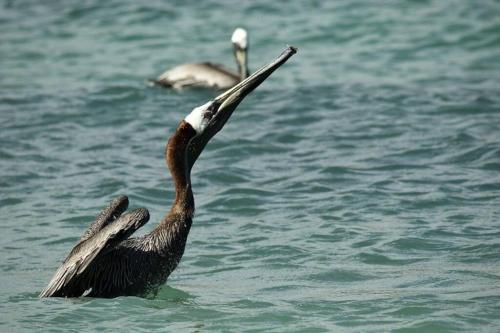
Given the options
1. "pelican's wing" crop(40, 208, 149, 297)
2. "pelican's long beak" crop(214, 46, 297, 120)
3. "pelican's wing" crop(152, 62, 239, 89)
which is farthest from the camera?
"pelican's wing" crop(152, 62, 239, 89)

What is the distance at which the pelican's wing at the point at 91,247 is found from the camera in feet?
19.6

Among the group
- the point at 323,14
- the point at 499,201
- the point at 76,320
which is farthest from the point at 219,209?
the point at 323,14

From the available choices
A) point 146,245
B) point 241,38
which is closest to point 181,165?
point 146,245

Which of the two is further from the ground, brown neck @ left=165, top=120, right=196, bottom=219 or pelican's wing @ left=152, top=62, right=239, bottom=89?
brown neck @ left=165, top=120, right=196, bottom=219

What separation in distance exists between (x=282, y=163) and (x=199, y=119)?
331 cm

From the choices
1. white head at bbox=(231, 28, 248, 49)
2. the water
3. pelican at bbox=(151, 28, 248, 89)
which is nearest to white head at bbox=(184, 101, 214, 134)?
the water

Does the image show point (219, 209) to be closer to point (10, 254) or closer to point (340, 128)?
point (10, 254)

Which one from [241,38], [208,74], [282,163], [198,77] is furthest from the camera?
[241,38]

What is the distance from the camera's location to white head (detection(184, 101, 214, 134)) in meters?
6.60

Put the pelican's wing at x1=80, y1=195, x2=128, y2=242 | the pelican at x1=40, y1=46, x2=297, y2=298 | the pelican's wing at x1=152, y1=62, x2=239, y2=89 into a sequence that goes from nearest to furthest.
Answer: the pelican at x1=40, y1=46, x2=297, y2=298, the pelican's wing at x1=80, y1=195, x2=128, y2=242, the pelican's wing at x1=152, y1=62, x2=239, y2=89

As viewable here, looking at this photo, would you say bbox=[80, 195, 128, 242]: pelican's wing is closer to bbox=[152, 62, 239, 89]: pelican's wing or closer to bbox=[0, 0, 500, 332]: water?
bbox=[0, 0, 500, 332]: water

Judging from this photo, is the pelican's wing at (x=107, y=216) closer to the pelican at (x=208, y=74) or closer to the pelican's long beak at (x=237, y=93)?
the pelican's long beak at (x=237, y=93)

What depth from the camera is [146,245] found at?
6.55 metres

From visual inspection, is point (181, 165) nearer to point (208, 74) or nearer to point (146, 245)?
point (146, 245)
